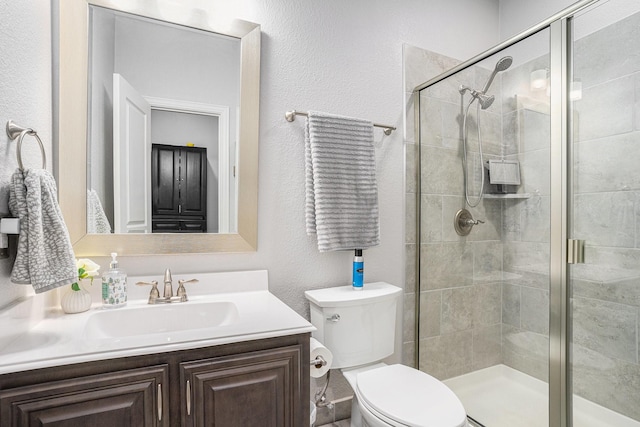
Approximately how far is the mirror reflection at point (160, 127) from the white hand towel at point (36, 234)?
1.12ft

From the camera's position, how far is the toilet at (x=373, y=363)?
1.26 metres

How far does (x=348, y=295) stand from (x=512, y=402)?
0.88 m

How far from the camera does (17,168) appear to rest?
3.53ft

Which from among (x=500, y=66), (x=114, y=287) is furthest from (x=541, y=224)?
(x=114, y=287)

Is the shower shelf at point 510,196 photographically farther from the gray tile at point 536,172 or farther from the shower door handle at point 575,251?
the shower door handle at point 575,251

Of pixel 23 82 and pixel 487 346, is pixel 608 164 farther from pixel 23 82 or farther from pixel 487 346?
pixel 23 82

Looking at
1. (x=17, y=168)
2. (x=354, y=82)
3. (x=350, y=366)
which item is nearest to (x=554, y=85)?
(x=354, y=82)

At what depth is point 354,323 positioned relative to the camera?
61.5 inches

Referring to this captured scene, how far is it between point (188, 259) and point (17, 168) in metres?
0.66

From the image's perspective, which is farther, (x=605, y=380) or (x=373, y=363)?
(x=373, y=363)

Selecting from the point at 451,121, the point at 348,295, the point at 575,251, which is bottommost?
the point at 348,295

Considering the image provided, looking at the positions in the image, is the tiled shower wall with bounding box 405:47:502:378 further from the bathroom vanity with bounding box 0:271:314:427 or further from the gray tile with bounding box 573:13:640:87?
the bathroom vanity with bounding box 0:271:314:427

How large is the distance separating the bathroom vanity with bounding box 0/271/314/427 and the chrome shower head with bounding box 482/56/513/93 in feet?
4.51

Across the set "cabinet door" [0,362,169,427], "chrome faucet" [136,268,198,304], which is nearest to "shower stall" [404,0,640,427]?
"chrome faucet" [136,268,198,304]
